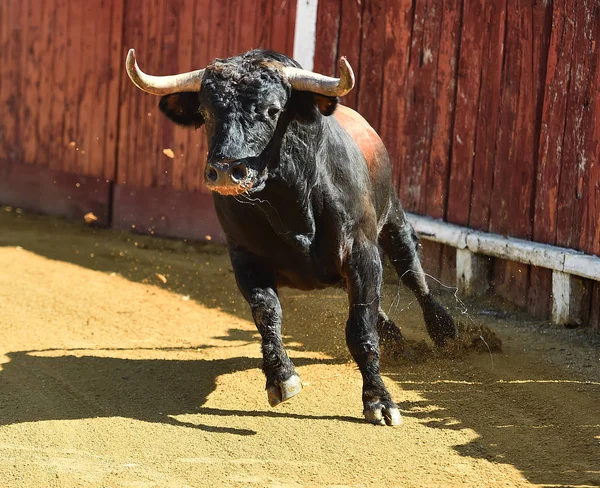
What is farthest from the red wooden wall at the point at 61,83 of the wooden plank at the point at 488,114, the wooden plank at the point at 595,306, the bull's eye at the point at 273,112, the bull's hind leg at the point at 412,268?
the bull's eye at the point at 273,112

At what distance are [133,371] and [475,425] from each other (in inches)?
83.3

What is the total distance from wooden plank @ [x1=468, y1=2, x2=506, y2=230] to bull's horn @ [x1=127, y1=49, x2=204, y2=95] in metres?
3.13

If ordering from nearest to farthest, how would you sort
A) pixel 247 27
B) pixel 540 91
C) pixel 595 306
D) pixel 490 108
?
pixel 595 306
pixel 540 91
pixel 490 108
pixel 247 27

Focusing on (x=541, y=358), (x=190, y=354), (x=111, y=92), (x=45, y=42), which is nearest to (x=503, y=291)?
(x=541, y=358)

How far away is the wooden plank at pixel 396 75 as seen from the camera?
8.90 meters

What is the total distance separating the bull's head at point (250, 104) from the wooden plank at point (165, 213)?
4.95 meters

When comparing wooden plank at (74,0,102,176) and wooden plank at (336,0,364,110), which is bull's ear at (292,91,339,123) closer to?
wooden plank at (336,0,364,110)

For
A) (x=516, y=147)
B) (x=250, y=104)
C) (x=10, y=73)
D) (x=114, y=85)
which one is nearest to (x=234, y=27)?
(x=114, y=85)

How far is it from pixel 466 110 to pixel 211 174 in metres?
3.89

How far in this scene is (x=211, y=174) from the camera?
4930 millimetres

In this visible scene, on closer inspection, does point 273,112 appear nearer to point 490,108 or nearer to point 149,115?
point 490,108

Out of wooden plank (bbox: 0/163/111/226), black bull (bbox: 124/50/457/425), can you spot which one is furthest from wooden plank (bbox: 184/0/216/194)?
black bull (bbox: 124/50/457/425)

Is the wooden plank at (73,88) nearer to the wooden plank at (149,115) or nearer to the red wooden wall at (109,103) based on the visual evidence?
the red wooden wall at (109,103)

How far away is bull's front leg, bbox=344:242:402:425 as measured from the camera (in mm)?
5441
